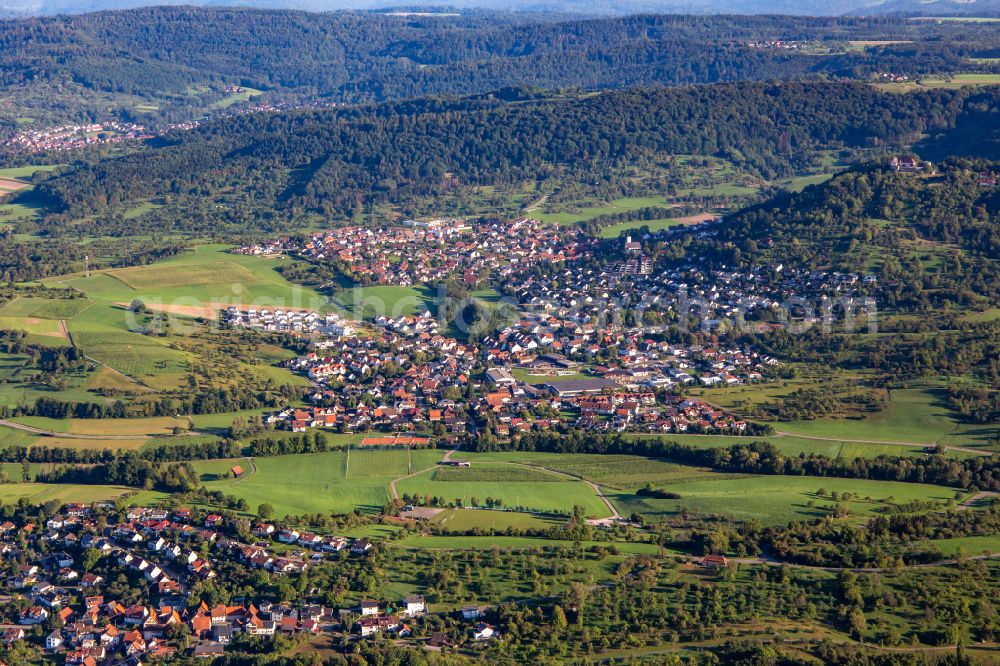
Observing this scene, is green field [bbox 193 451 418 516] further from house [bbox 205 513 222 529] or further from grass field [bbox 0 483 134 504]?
grass field [bbox 0 483 134 504]

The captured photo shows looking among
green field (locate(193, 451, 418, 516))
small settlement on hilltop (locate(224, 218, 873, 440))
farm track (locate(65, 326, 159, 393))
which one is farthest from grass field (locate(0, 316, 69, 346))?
green field (locate(193, 451, 418, 516))

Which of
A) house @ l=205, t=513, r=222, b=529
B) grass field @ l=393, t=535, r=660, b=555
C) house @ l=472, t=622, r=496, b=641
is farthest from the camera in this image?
house @ l=205, t=513, r=222, b=529

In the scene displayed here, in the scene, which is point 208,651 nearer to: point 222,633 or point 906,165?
point 222,633

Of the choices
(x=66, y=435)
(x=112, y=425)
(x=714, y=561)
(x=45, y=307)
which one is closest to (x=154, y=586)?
(x=66, y=435)

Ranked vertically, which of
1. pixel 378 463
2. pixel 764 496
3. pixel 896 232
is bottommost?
pixel 378 463

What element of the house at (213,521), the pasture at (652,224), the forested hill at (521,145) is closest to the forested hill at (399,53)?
the forested hill at (521,145)

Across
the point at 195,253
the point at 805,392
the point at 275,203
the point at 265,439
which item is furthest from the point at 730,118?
the point at 265,439

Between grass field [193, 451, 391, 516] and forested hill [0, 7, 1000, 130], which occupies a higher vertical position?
forested hill [0, 7, 1000, 130]

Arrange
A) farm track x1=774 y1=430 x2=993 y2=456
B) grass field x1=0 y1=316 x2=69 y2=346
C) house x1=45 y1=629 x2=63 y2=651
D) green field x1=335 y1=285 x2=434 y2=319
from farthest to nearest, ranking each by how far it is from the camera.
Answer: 1. green field x1=335 y1=285 x2=434 y2=319
2. grass field x1=0 y1=316 x2=69 y2=346
3. farm track x1=774 y1=430 x2=993 y2=456
4. house x1=45 y1=629 x2=63 y2=651
